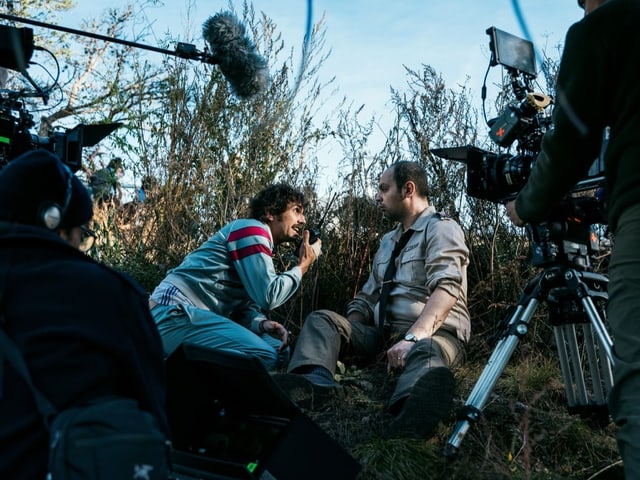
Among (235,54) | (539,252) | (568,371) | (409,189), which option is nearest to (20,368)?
(235,54)

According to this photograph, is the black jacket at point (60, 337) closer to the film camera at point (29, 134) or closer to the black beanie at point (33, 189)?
the black beanie at point (33, 189)

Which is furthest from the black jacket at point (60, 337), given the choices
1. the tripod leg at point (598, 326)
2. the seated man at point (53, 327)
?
the tripod leg at point (598, 326)

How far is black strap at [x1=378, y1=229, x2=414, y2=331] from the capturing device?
153 inches

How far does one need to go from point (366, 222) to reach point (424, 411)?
228 centimetres

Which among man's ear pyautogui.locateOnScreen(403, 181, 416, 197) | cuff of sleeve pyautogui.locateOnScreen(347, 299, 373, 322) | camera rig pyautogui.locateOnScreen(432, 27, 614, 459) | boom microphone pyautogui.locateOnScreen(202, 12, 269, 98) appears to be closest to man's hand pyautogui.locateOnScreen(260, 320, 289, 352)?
cuff of sleeve pyautogui.locateOnScreen(347, 299, 373, 322)

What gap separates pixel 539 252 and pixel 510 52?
848mm

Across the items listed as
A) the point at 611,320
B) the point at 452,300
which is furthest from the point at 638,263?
the point at 452,300

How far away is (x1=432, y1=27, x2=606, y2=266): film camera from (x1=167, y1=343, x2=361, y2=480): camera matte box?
50.5 inches

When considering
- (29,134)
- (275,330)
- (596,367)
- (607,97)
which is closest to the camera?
(607,97)

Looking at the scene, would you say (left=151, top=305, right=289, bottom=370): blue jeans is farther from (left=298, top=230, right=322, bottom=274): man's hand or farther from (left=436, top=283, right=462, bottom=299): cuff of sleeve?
(left=436, top=283, right=462, bottom=299): cuff of sleeve

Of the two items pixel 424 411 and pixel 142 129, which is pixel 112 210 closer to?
pixel 142 129

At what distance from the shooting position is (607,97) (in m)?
1.72

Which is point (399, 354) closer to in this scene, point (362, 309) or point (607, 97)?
point (362, 309)

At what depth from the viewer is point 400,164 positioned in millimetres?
4145
